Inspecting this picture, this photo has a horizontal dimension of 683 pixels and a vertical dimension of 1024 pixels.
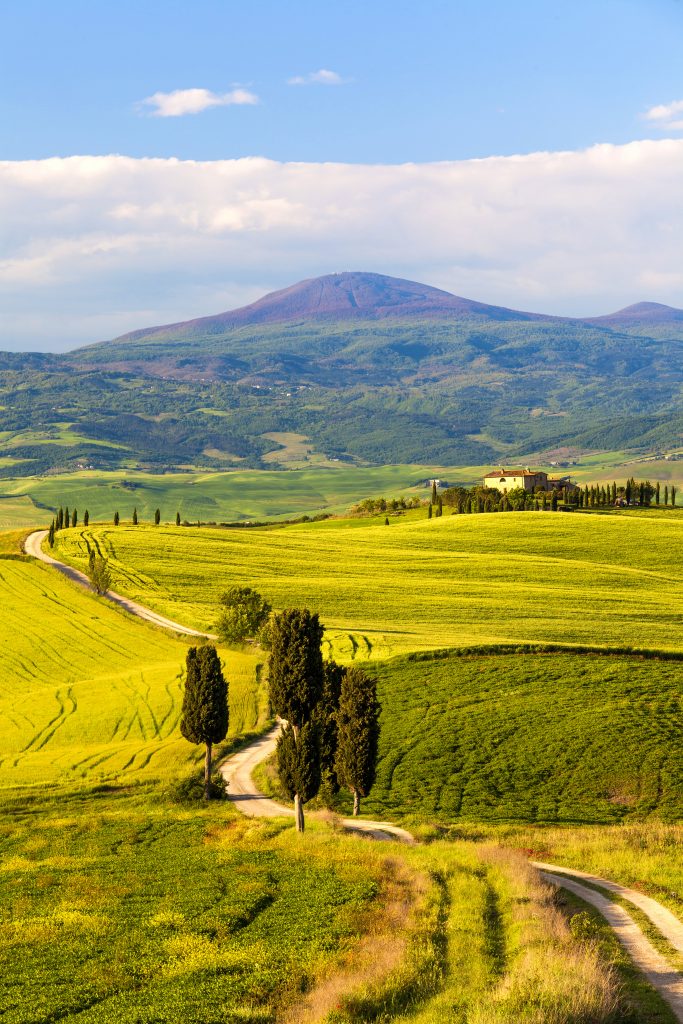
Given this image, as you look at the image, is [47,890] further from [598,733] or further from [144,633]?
[144,633]

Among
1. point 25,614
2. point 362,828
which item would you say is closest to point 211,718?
point 362,828

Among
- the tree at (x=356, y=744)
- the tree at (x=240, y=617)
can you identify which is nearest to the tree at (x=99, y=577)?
the tree at (x=240, y=617)

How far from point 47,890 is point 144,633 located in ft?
239

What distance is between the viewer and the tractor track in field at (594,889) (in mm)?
26177

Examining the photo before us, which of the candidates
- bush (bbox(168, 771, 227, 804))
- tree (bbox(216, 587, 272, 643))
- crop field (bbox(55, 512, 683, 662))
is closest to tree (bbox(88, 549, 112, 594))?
crop field (bbox(55, 512, 683, 662))

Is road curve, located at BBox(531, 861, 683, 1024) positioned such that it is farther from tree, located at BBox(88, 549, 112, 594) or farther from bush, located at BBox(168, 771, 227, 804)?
tree, located at BBox(88, 549, 112, 594)

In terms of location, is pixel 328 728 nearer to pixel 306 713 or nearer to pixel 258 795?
pixel 306 713

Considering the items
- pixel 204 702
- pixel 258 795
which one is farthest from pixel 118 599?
pixel 258 795

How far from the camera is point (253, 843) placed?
42594 mm

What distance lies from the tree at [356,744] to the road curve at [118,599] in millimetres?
48047

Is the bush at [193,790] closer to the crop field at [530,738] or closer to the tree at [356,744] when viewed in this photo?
the tree at [356,744]

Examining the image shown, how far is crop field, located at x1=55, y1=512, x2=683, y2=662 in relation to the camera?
102 m

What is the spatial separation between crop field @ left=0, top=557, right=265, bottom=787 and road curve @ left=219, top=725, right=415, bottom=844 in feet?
9.14

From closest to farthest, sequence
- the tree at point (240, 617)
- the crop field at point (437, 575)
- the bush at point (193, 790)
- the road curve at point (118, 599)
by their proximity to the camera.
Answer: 1. the bush at point (193, 790)
2. the tree at point (240, 617)
3. the crop field at point (437, 575)
4. the road curve at point (118, 599)
